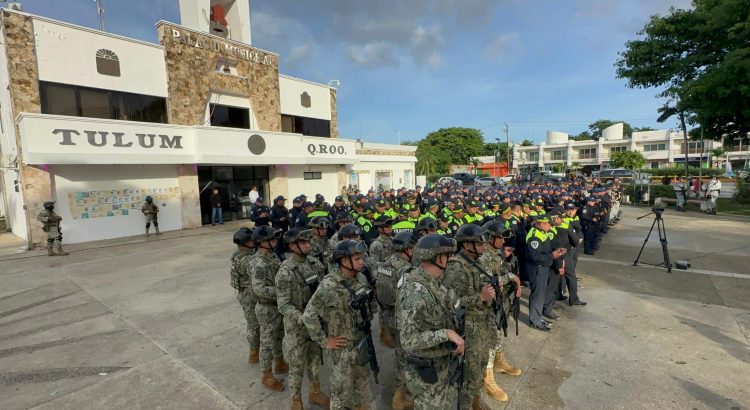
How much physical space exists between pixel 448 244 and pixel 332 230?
6.35 m

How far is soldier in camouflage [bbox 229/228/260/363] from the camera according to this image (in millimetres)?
4367

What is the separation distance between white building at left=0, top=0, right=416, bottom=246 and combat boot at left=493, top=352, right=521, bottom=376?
14.4 m

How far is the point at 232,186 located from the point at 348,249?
1647 centimetres

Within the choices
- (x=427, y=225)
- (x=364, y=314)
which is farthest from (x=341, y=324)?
(x=427, y=225)

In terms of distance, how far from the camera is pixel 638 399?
369cm

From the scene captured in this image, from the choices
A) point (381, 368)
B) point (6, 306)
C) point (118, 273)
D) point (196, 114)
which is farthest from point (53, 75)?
→ point (381, 368)

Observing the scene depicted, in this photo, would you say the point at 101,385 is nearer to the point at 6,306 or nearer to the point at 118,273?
the point at 6,306

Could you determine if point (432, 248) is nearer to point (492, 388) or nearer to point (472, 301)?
point (472, 301)

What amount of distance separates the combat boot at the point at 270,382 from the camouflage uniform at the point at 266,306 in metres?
0.07

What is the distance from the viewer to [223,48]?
55.5 feet

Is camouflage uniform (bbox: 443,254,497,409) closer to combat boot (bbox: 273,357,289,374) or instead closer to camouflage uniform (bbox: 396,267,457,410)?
camouflage uniform (bbox: 396,267,457,410)

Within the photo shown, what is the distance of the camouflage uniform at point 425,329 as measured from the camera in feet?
8.46

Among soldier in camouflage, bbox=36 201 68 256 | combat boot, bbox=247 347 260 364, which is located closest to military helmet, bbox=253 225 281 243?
A: combat boot, bbox=247 347 260 364

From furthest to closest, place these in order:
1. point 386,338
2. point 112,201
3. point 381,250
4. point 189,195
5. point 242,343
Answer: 1. point 189,195
2. point 112,201
3. point 381,250
4. point 242,343
5. point 386,338
